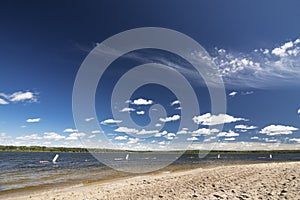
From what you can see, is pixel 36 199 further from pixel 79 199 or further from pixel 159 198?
pixel 159 198

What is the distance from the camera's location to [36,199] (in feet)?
45.9

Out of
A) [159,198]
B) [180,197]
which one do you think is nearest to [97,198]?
[159,198]

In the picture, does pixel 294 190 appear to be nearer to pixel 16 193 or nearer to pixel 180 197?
pixel 180 197

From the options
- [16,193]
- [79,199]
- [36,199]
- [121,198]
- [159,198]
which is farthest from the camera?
[16,193]

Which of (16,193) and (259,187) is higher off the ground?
(259,187)

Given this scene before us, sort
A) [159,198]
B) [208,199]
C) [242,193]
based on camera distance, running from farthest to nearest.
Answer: [159,198], [242,193], [208,199]

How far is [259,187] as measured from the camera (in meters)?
11.3

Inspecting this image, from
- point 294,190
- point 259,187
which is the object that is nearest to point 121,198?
point 259,187

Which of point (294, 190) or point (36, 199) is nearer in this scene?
point (294, 190)

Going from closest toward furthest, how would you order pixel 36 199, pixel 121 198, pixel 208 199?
pixel 208 199
pixel 121 198
pixel 36 199

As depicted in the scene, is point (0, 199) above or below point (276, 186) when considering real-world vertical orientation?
below

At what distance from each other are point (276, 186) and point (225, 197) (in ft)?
10.00

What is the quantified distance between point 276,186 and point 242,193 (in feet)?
6.55

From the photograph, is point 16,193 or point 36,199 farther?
point 16,193
